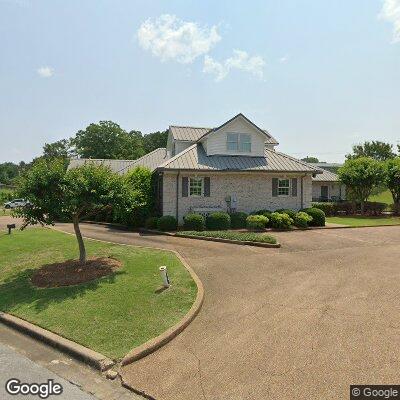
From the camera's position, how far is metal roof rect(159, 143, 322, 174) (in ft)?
66.6

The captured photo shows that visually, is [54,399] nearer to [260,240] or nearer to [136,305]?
[136,305]

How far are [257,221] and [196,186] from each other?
4391 mm

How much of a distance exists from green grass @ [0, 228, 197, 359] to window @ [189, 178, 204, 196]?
8672 millimetres

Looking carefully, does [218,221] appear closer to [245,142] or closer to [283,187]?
[283,187]

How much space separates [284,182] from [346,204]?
10806mm

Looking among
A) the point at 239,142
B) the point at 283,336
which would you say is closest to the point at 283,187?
the point at 239,142

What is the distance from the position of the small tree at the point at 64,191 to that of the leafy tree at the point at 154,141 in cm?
6692

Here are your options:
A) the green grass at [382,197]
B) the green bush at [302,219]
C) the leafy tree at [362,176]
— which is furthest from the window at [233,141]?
the green grass at [382,197]

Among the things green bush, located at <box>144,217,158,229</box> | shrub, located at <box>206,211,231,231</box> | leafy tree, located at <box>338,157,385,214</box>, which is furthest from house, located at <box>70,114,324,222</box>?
leafy tree, located at <box>338,157,385,214</box>

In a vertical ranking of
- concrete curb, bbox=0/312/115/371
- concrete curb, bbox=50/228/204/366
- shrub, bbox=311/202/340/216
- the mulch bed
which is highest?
shrub, bbox=311/202/340/216

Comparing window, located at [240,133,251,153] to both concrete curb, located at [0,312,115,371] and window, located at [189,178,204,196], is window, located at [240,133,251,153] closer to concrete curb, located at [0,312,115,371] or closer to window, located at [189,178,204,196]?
window, located at [189,178,204,196]

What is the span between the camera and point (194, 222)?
1850 centimetres

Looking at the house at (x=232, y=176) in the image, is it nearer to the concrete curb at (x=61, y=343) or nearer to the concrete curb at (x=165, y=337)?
the concrete curb at (x=165, y=337)

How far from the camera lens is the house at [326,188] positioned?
3712 cm
